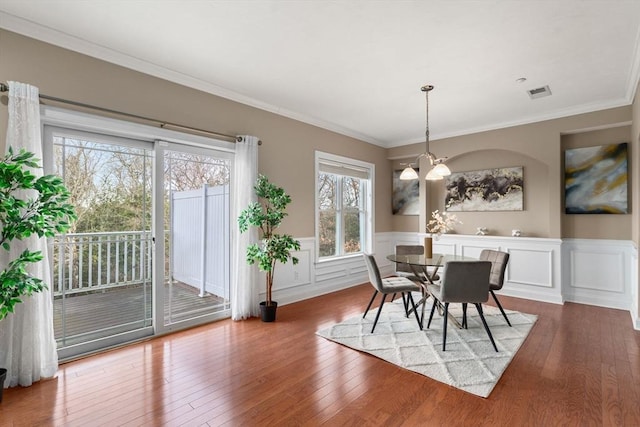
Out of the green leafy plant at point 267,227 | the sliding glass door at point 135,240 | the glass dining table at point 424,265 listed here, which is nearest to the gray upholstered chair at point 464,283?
the glass dining table at point 424,265

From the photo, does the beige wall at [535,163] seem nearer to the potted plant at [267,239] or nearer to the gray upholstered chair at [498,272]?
the gray upholstered chair at [498,272]

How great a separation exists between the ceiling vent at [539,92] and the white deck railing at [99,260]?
4.74 meters

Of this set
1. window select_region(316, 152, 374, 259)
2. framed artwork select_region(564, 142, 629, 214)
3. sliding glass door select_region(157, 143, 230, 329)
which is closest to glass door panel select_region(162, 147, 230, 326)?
sliding glass door select_region(157, 143, 230, 329)

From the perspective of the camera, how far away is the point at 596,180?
4.49 m

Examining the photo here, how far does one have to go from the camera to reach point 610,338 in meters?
3.28

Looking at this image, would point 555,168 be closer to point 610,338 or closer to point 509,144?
point 509,144

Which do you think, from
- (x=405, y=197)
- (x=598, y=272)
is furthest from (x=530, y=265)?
(x=405, y=197)

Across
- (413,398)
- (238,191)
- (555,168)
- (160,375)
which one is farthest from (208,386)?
(555,168)

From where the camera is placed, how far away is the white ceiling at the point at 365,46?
233 centimetres

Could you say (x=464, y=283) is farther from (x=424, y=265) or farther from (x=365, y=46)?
(x=365, y=46)

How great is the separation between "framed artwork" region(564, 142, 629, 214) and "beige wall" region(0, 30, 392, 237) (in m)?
3.16

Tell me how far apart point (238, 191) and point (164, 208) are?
86 centimetres

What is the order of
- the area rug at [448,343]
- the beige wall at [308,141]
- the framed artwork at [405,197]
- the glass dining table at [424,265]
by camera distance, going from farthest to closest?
the framed artwork at [405,197] → the glass dining table at [424,265] → the beige wall at [308,141] → the area rug at [448,343]

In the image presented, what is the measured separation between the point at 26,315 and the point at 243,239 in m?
2.03
